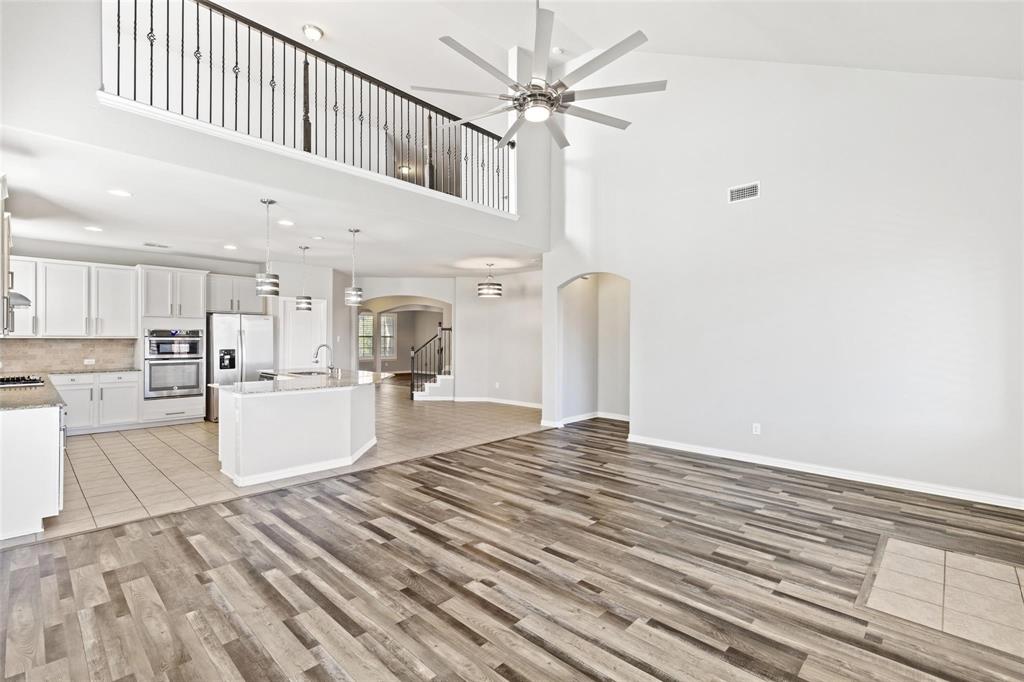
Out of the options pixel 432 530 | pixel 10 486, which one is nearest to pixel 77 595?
pixel 10 486

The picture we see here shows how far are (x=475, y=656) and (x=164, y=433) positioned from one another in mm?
6930

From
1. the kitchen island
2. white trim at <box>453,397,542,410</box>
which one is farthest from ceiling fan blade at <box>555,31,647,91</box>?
white trim at <box>453,397,542,410</box>

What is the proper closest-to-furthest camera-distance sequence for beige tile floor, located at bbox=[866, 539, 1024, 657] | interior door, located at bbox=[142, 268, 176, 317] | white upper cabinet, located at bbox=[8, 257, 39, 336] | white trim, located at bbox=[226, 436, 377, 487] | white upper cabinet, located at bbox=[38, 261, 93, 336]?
beige tile floor, located at bbox=[866, 539, 1024, 657], white trim, located at bbox=[226, 436, 377, 487], white upper cabinet, located at bbox=[8, 257, 39, 336], white upper cabinet, located at bbox=[38, 261, 93, 336], interior door, located at bbox=[142, 268, 176, 317]

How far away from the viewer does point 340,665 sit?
214 cm

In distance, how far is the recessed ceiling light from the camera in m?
6.62

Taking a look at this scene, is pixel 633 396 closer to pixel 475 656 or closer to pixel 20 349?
pixel 475 656

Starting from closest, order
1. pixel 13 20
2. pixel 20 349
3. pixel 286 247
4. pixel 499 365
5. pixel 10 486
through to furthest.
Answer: pixel 13 20 < pixel 10 486 < pixel 20 349 < pixel 286 247 < pixel 499 365

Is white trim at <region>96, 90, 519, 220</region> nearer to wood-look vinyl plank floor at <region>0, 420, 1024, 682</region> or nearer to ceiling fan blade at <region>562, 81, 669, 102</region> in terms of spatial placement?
ceiling fan blade at <region>562, 81, 669, 102</region>

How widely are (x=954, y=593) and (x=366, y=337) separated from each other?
15.8 metres

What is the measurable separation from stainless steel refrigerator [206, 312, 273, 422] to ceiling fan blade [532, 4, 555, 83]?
22.8 ft

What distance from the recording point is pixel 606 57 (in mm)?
3150

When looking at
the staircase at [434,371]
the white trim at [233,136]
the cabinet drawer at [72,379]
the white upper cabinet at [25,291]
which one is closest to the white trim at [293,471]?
the white trim at [233,136]

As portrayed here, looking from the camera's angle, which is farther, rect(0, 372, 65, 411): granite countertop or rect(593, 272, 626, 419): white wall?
rect(593, 272, 626, 419): white wall

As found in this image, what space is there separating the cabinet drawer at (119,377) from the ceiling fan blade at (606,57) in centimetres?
747
